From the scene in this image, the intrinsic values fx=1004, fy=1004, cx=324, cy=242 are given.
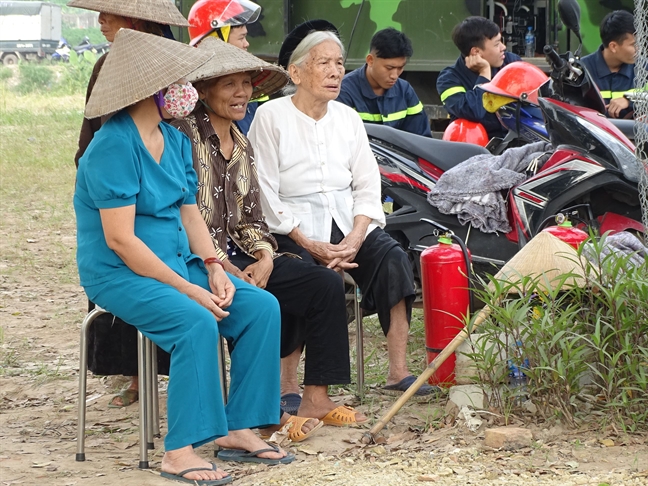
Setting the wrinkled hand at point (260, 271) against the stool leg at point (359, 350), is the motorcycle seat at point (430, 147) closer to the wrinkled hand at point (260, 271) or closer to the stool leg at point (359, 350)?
the stool leg at point (359, 350)

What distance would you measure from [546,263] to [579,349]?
1.28ft

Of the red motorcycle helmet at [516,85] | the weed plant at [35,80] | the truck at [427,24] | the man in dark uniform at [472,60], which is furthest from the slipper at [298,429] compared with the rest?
the weed plant at [35,80]

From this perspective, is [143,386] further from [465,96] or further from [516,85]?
[465,96]

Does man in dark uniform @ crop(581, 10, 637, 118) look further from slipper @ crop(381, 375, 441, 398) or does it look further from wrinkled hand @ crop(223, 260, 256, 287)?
wrinkled hand @ crop(223, 260, 256, 287)

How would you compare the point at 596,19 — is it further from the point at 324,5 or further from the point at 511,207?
the point at 511,207

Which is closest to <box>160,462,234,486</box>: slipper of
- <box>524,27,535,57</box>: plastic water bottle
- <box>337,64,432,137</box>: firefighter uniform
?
<box>337,64,432,137</box>: firefighter uniform

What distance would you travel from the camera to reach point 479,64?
23.1ft

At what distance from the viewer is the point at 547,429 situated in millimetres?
3594

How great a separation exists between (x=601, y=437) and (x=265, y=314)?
1256 mm

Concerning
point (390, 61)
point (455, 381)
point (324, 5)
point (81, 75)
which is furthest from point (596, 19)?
point (81, 75)

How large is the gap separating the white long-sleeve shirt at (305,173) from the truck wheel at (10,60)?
25.8 metres

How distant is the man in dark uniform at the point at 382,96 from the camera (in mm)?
6051

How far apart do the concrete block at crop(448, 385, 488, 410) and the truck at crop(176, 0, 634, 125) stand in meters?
6.11

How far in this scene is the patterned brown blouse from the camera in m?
3.88
